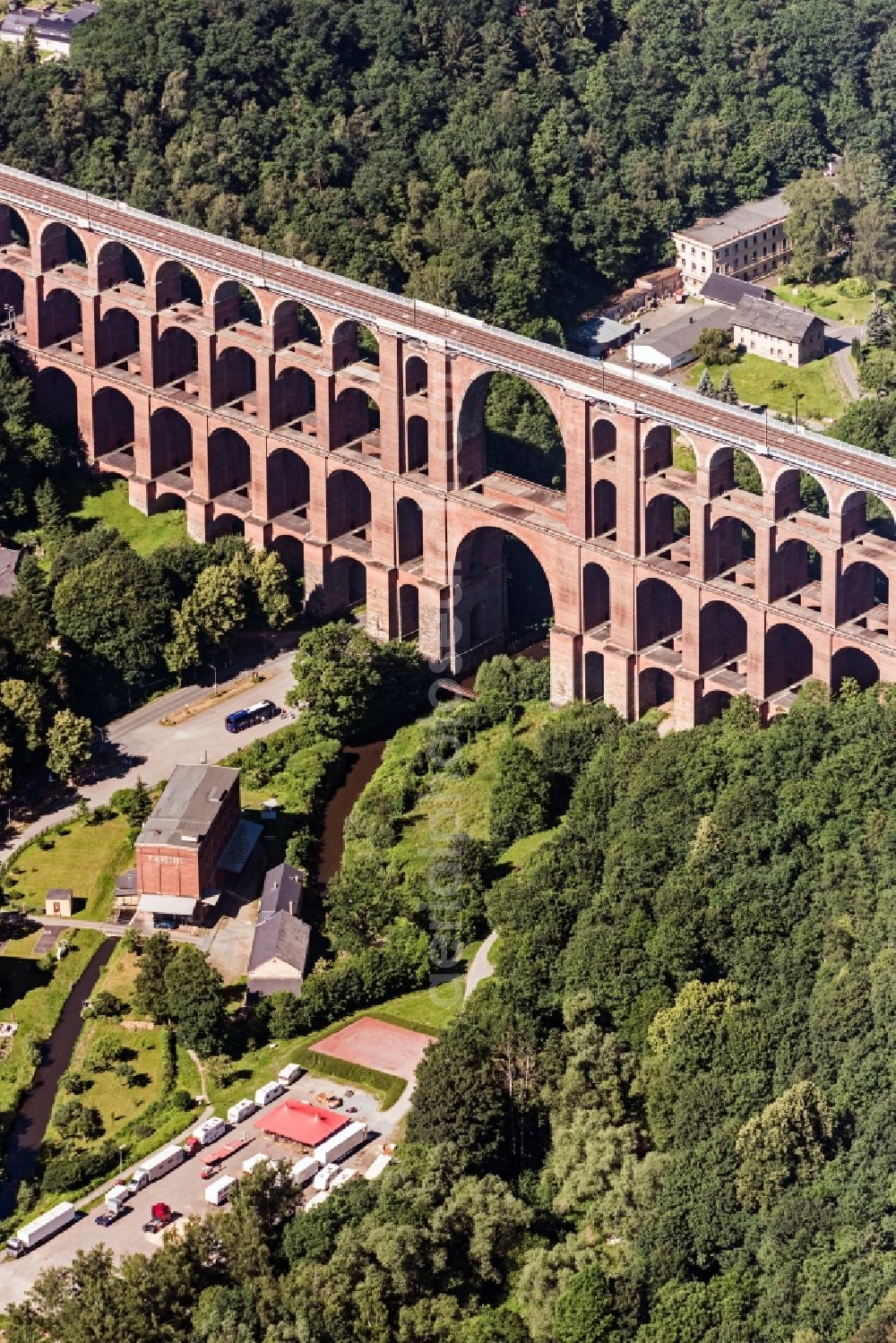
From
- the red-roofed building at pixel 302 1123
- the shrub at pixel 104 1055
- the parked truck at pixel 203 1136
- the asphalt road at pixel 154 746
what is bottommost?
the parked truck at pixel 203 1136

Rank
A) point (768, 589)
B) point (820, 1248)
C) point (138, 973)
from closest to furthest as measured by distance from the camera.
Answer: point (820, 1248) → point (138, 973) → point (768, 589)

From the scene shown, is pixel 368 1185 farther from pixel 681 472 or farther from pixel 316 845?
pixel 681 472

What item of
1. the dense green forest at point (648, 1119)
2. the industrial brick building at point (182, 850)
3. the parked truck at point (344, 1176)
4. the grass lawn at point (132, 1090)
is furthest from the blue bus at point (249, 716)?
the parked truck at point (344, 1176)

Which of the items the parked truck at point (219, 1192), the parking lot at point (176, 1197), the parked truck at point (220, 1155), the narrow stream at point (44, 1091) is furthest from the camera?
the narrow stream at point (44, 1091)

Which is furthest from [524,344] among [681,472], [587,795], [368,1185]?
[368,1185]

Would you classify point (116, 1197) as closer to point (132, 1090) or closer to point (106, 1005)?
point (132, 1090)

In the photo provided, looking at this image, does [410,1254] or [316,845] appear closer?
[410,1254]

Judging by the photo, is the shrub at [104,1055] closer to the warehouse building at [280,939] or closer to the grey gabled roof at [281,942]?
the warehouse building at [280,939]
